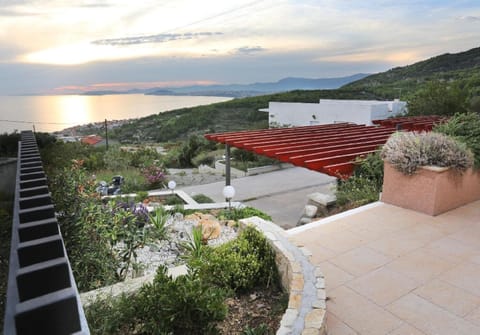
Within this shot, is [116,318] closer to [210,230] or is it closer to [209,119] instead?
[210,230]

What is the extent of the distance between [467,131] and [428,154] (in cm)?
153

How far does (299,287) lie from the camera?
2.60 m

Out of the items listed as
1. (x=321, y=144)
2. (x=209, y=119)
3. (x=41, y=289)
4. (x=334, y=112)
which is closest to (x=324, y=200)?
(x=321, y=144)

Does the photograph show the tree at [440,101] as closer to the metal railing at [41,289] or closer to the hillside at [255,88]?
the metal railing at [41,289]

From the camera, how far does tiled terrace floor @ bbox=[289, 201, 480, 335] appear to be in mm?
2703

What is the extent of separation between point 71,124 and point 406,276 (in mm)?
16899

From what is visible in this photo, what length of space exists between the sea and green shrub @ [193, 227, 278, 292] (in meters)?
8.54

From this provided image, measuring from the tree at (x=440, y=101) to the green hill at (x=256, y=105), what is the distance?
29.8 ft

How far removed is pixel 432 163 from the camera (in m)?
4.79

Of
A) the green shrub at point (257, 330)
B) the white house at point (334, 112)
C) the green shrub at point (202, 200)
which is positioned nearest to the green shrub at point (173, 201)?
the green shrub at point (202, 200)

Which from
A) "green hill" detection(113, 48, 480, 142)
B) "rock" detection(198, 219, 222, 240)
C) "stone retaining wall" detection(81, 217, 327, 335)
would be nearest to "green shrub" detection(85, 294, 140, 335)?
"stone retaining wall" detection(81, 217, 327, 335)

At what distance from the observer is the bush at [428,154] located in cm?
477

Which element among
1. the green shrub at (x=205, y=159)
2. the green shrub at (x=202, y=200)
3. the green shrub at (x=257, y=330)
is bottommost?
the green shrub at (x=205, y=159)

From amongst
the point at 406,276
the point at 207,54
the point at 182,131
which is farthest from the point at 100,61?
the point at 406,276
